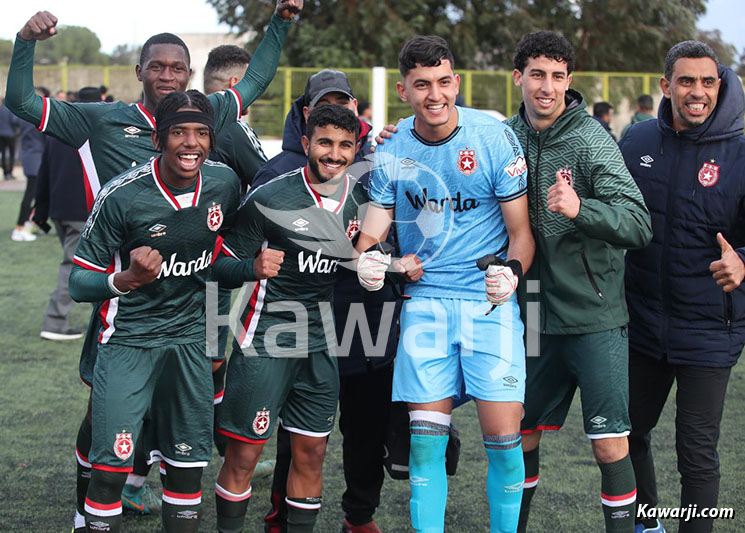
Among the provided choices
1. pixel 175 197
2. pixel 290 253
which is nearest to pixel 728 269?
pixel 290 253

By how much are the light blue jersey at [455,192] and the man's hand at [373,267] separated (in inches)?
10.8

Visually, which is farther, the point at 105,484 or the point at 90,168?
the point at 90,168

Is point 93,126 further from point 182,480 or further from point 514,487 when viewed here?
point 514,487

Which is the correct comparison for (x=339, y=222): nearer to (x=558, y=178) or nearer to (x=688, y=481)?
(x=558, y=178)

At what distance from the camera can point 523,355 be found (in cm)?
375

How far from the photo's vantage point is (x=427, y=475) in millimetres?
3666

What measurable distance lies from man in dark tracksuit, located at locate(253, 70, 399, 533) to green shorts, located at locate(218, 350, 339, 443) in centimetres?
38

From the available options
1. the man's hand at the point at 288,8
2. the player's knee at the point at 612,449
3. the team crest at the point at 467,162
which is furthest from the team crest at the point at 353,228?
the player's knee at the point at 612,449

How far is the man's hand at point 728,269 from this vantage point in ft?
11.6

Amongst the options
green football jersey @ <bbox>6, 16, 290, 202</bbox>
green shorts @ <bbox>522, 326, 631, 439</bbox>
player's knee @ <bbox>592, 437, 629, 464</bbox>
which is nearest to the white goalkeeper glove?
green shorts @ <bbox>522, 326, 631, 439</bbox>

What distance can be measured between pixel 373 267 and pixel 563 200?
79 centimetres

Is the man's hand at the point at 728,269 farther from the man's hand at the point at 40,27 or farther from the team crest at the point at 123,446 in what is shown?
the man's hand at the point at 40,27

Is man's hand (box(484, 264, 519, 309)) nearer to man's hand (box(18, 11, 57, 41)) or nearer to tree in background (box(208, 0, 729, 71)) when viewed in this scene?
man's hand (box(18, 11, 57, 41))

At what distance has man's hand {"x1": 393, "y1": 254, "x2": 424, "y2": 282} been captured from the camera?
3.70 m
